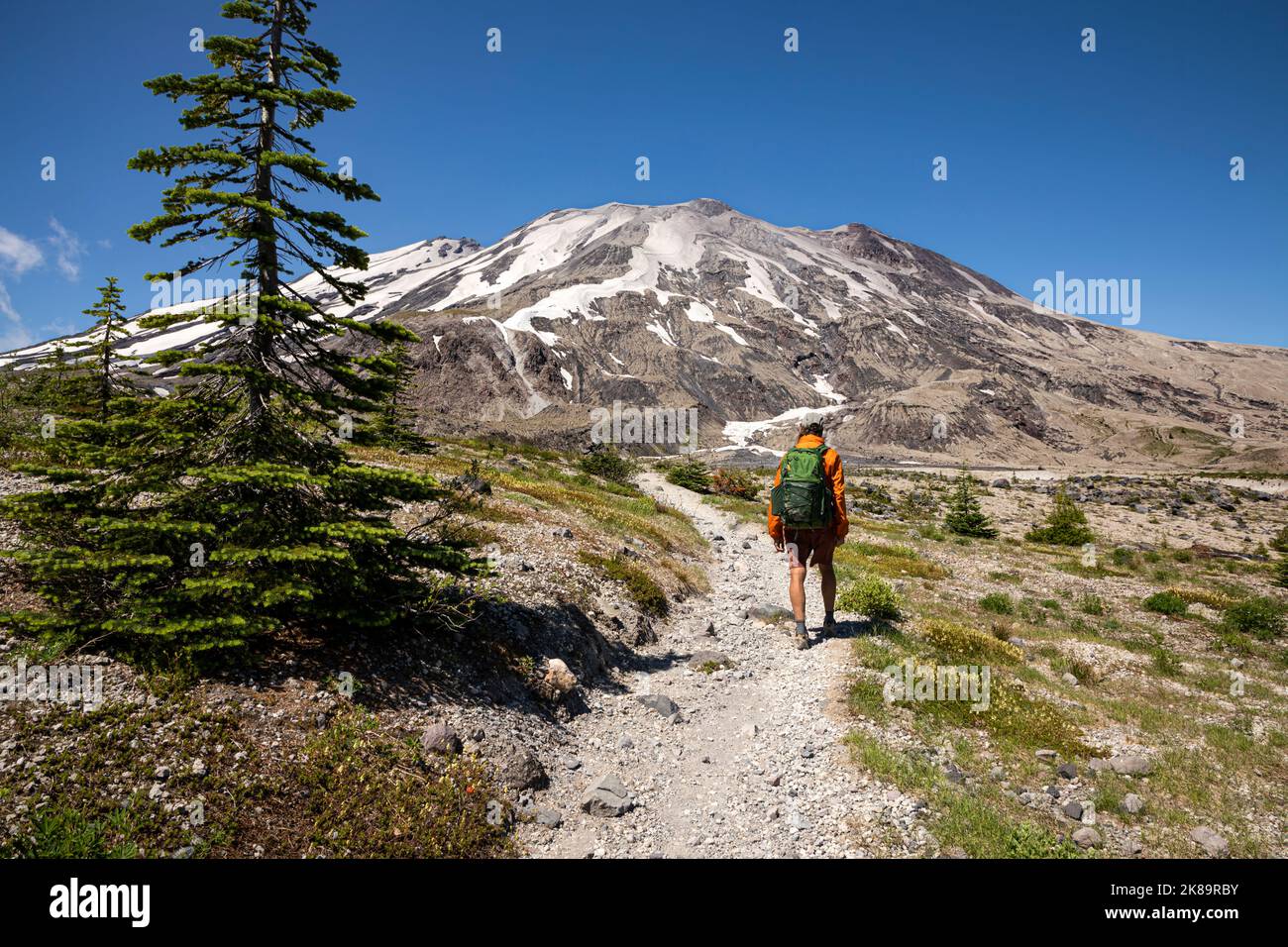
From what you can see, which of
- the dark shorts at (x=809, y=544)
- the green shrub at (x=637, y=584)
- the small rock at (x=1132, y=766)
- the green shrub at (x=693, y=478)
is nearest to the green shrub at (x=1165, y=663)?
the small rock at (x=1132, y=766)

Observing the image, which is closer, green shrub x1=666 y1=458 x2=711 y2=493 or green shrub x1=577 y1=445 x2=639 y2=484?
green shrub x1=577 y1=445 x2=639 y2=484

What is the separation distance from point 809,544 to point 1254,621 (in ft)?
51.2

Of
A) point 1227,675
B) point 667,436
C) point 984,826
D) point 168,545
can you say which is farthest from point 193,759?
point 667,436

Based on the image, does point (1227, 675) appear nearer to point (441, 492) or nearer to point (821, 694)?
point (821, 694)

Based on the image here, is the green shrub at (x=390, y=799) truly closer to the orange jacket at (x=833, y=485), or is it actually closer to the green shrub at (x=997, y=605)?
the orange jacket at (x=833, y=485)

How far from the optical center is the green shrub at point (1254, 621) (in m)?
15.1

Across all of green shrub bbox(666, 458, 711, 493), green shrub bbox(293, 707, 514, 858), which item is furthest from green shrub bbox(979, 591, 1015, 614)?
green shrub bbox(666, 458, 711, 493)

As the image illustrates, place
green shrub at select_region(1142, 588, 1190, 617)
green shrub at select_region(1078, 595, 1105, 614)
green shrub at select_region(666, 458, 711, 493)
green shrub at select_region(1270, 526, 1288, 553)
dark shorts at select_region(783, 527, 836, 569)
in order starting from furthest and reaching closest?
green shrub at select_region(666, 458, 711, 493) → green shrub at select_region(1270, 526, 1288, 553) → green shrub at select_region(1142, 588, 1190, 617) → green shrub at select_region(1078, 595, 1105, 614) → dark shorts at select_region(783, 527, 836, 569)

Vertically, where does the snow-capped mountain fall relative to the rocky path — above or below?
above

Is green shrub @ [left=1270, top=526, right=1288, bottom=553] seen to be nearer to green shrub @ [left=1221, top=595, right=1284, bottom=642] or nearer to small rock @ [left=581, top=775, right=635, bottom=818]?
green shrub @ [left=1221, top=595, right=1284, bottom=642]

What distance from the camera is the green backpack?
31.1 ft

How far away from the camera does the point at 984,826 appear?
530 centimetres

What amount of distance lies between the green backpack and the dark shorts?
11.4 inches
